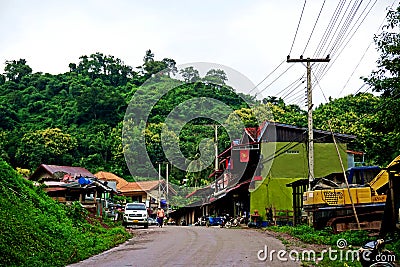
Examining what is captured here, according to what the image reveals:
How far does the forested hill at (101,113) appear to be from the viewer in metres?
45.9

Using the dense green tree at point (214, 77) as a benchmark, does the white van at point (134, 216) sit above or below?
below

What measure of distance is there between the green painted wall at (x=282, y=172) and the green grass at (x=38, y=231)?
13022mm

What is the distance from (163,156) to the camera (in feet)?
193

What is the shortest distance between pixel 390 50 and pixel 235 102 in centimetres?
2733

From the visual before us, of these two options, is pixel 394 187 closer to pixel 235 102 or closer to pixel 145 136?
pixel 235 102

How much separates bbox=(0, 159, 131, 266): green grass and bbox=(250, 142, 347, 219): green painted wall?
1302 cm

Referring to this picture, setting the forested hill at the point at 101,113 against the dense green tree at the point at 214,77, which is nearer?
the dense green tree at the point at 214,77

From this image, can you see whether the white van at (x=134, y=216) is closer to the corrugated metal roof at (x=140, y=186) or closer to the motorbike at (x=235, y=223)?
the motorbike at (x=235, y=223)

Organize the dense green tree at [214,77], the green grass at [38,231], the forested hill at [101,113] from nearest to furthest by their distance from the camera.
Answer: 1. the green grass at [38,231]
2. the dense green tree at [214,77]
3. the forested hill at [101,113]

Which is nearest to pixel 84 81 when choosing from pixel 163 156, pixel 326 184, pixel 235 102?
pixel 163 156

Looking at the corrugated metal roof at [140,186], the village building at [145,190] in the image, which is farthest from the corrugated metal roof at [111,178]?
the corrugated metal roof at [140,186]

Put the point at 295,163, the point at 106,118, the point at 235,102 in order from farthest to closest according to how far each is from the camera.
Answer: the point at 106,118 → the point at 235,102 → the point at 295,163

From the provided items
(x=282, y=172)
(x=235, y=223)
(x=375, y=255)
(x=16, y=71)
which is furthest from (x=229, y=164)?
(x=16, y=71)

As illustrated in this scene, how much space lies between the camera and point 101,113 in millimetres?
66500
